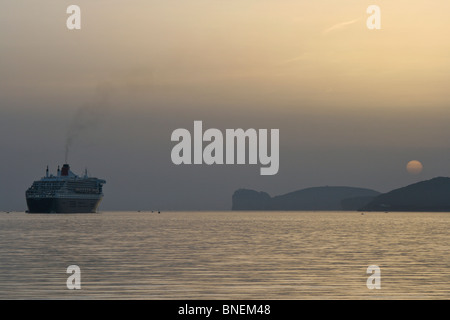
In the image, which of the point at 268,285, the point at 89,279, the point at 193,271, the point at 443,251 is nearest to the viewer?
the point at 268,285

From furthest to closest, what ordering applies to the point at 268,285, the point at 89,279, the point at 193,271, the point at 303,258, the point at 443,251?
the point at 443,251 → the point at 303,258 → the point at 193,271 → the point at 89,279 → the point at 268,285

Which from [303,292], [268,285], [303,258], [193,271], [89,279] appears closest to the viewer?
[303,292]

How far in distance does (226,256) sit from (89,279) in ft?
64.4

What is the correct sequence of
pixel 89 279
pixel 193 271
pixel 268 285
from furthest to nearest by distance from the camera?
pixel 193 271 < pixel 89 279 < pixel 268 285

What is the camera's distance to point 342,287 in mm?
34344

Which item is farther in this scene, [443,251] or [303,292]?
[443,251]

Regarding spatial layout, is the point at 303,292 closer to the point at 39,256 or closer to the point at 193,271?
the point at 193,271

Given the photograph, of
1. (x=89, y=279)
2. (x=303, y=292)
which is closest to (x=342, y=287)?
(x=303, y=292)
